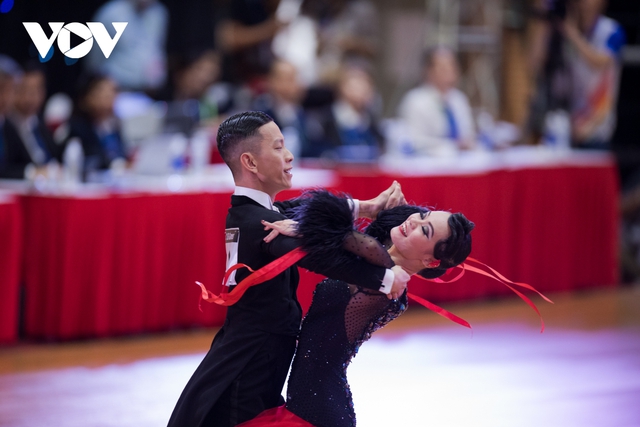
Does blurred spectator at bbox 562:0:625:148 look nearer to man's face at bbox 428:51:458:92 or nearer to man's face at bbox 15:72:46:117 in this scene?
man's face at bbox 428:51:458:92

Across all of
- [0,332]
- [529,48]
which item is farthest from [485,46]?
[0,332]

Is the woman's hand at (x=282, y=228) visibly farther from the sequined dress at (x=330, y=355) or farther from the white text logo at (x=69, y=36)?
the white text logo at (x=69, y=36)

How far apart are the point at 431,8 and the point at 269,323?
6520 millimetres

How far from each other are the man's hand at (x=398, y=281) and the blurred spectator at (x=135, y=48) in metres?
4.78

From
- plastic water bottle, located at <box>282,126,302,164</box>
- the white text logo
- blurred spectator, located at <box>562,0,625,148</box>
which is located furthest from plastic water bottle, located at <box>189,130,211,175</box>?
blurred spectator, located at <box>562,0,625,148</box>

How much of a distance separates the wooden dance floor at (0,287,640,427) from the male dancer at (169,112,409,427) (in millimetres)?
1042

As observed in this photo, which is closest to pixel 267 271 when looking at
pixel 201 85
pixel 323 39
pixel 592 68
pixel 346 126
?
pixel 346 126

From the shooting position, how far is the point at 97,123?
506cm

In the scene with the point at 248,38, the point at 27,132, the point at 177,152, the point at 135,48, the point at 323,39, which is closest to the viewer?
the point at 177,152

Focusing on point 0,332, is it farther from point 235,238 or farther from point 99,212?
point 235,238

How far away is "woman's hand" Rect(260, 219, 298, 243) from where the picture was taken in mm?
2008

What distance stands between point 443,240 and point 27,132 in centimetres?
381

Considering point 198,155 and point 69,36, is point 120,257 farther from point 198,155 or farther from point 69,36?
point 69,36

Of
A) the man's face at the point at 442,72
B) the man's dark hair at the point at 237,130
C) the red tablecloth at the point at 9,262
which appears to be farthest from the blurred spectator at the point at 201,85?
the man's dark hair at the point at 237,130
